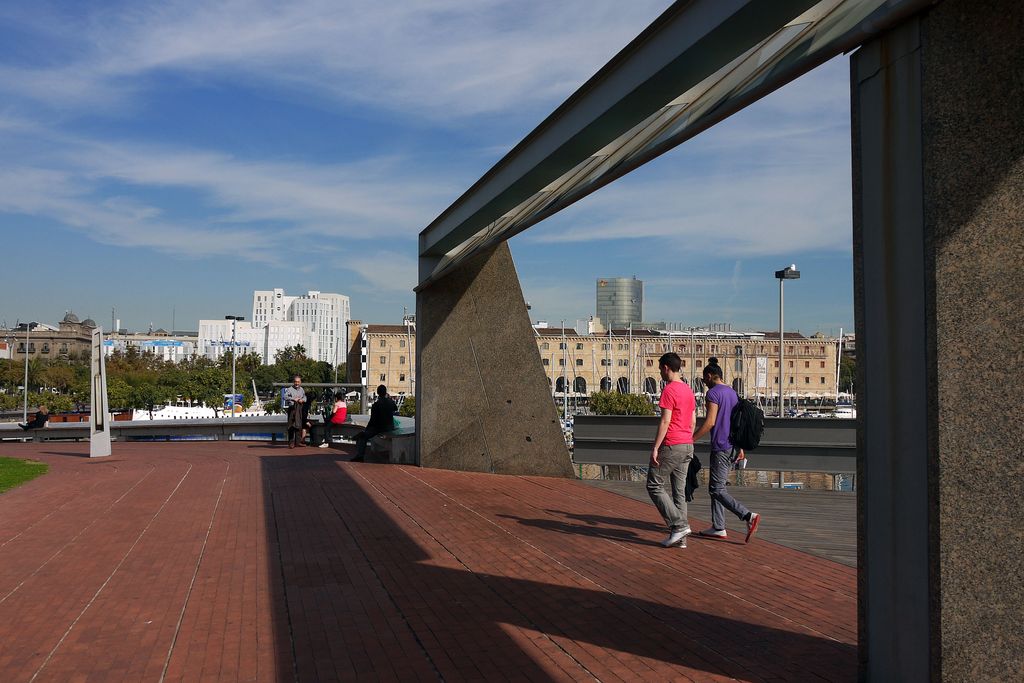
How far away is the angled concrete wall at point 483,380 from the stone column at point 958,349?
963 cm

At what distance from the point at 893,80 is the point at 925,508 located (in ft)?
6.77

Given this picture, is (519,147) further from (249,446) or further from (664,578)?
(249,446)

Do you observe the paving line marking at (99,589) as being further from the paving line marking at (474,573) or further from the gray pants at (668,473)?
the gray pants at (668,473)

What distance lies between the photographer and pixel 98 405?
1877 cm

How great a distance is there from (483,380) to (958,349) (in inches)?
430

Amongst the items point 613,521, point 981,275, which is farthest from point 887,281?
point 613,521

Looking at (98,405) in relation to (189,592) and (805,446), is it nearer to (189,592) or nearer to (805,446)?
(189,592)

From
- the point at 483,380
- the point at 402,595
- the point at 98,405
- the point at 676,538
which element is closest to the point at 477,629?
the point at 402,595

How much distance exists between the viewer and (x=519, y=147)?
10.2m

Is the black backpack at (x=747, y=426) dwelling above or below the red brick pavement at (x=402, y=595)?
above

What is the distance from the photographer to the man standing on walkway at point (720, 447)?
8.48m

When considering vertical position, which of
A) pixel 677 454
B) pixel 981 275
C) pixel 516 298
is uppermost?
pixel 516 298

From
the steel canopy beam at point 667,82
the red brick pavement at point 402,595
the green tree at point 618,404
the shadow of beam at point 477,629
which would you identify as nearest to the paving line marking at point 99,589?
the red brick pavement at point 402,595

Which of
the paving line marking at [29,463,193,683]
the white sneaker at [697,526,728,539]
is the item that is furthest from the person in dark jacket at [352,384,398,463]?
the white sneaker at [697,526,728,539]
